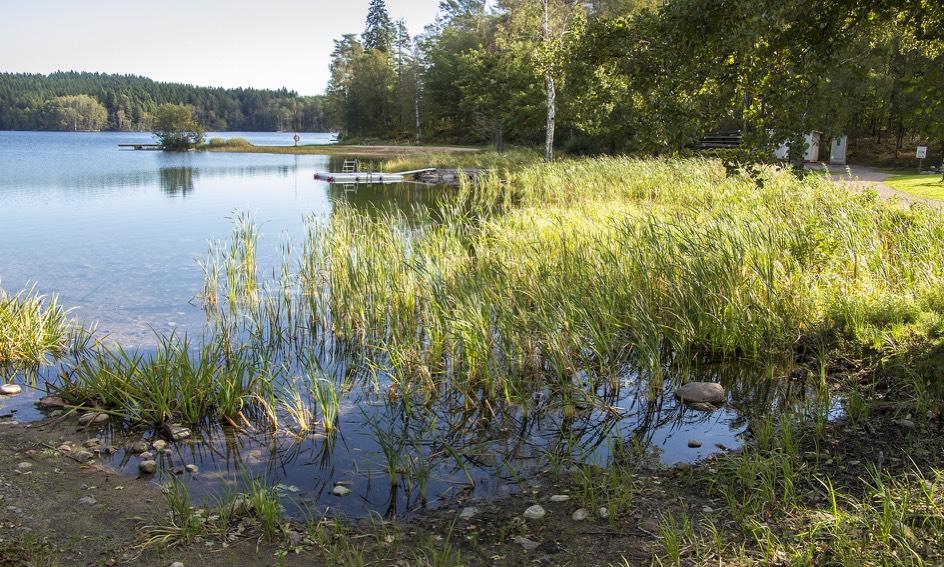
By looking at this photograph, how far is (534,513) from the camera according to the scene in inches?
166

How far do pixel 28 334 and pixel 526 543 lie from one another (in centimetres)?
611

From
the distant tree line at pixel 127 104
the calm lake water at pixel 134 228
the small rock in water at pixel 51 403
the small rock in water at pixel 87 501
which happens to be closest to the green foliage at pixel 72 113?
the distant tree line at pixel 127 104

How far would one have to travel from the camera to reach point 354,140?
70188 millimetres

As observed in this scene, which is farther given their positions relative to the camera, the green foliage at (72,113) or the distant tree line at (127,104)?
the distant tree line at (127,104)

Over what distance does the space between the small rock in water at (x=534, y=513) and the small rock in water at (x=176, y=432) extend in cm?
289

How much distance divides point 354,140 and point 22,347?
2565 inches

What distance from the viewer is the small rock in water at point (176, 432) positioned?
5.50 meters

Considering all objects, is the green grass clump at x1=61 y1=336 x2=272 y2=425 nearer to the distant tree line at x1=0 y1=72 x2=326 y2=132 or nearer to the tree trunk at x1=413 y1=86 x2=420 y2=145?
the tree trunk at x1=413 y1=86 x2=420 y2=145

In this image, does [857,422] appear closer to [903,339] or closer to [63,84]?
[903,339]

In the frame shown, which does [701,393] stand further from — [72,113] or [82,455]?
[72,113]

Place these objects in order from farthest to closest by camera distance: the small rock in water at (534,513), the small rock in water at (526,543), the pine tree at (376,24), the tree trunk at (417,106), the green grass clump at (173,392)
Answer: the pine tree at (376,24)
the tree trunk at (417,106)
the green grass clump at (173,392)
the small rock in water at (534,513)
the small rock in water at (526,543)

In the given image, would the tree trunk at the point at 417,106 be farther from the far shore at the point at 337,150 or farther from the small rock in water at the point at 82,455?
the small rock in water at the point at 82,455

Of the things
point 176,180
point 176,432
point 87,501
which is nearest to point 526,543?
point 87,501

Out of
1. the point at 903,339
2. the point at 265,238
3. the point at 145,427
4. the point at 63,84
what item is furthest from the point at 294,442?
the point at 63,84
